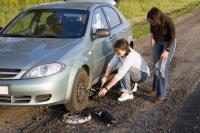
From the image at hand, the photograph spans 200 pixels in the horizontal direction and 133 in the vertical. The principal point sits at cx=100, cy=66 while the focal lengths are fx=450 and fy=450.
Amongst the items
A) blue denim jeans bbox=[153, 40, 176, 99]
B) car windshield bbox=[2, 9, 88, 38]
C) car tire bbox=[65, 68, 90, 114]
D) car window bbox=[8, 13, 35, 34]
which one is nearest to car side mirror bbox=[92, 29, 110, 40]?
car windshield bbox=[2, 9, 88, 38]

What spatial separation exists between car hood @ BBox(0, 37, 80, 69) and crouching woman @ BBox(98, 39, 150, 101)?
79cm

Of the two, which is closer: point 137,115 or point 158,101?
point 137,115

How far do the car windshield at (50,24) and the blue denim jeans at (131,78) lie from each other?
1.11 metres

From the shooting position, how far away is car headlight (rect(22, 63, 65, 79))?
6.02 m

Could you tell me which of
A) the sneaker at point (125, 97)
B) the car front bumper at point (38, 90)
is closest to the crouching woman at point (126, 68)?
the sneaker at point (125, 97)

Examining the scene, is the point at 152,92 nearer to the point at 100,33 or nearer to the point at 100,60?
the point at 100,60

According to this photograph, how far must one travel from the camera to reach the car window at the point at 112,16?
27.4 feet

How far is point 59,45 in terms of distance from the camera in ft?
21.9

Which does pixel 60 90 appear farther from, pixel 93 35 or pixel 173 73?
pixel 173 73

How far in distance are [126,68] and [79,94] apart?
38.6 inches

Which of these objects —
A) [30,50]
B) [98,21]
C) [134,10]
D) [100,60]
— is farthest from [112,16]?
[134,10]

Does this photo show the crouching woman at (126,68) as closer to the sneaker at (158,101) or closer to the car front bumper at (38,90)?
the sneaker at (158,101)

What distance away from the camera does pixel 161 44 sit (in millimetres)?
7422

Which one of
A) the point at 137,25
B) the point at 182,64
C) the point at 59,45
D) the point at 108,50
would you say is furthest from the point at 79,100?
the point at 137,25
